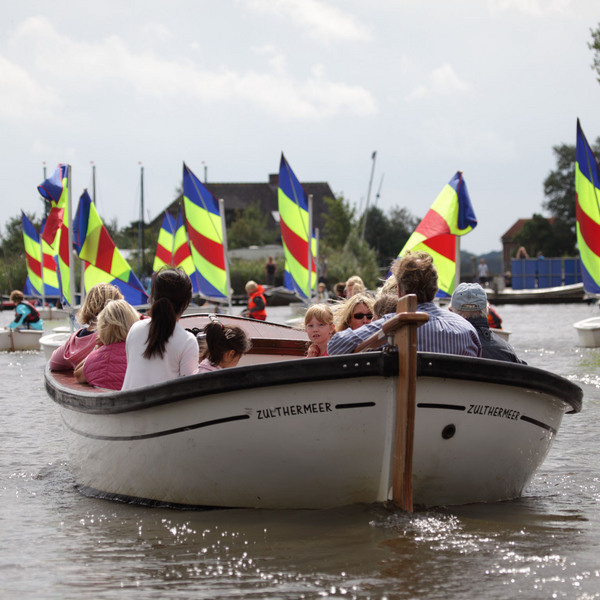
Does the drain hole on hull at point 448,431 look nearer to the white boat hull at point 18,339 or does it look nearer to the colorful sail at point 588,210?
the colorful sail at point 588,210

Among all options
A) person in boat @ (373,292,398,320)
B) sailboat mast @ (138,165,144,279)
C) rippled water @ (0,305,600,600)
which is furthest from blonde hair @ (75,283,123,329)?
sailboat mast @ (138,165,144,279)

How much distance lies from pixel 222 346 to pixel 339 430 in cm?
120

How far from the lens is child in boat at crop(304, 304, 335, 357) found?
714 cm

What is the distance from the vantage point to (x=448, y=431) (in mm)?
5371

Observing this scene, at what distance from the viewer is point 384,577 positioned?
15.0ft

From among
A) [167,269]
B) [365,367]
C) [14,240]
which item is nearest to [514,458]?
[365,367]


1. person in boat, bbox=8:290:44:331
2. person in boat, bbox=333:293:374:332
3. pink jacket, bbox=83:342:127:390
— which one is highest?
person in boat, bbox=333:293:374:332

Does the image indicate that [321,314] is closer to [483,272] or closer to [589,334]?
[589,334]

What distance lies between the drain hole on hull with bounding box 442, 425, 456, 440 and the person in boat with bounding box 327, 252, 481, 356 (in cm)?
39

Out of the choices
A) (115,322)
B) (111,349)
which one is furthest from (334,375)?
(111,349)

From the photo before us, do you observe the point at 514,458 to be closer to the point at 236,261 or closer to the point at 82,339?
the point at 82,339

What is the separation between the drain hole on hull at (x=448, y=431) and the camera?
536cm

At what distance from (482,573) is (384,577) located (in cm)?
43

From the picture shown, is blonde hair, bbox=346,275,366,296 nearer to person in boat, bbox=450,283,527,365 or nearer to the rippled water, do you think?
the rippled water
